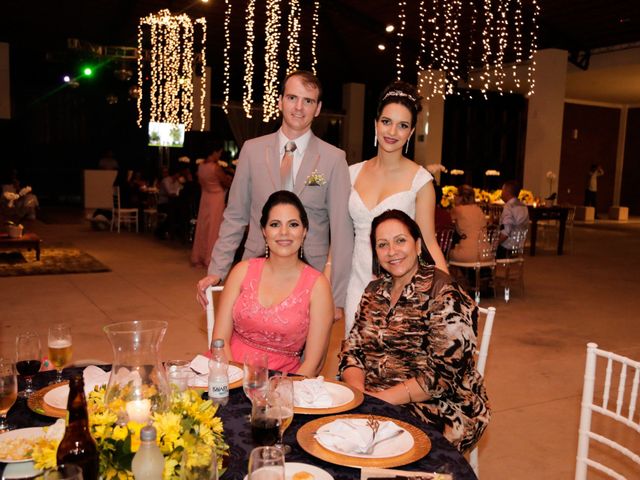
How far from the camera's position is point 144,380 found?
1264 mm

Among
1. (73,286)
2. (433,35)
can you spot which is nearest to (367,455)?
(73,286)

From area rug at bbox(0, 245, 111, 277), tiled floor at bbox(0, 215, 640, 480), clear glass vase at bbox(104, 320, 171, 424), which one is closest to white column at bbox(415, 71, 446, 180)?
tiled floor at bbox(0, 215, 640, 480)

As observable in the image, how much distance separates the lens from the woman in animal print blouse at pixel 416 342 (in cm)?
212

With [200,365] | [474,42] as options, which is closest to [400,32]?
[474,42]

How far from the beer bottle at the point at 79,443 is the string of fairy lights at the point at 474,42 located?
11.2 metres

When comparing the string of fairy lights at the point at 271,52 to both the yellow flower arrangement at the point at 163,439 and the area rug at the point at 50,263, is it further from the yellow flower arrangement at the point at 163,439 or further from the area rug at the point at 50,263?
the yellow flower arrangement at the point at 163,439

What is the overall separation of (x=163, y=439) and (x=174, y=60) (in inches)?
558

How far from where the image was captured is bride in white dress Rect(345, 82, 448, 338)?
8.96 feet

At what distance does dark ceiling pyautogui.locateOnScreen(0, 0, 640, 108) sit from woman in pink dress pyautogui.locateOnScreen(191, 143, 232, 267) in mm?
5611

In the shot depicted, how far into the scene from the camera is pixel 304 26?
48.9 feet

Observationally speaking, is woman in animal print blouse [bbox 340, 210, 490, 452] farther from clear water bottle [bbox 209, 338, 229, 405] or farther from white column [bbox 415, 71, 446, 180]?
white column [bbox 415, 71, 446, 180]

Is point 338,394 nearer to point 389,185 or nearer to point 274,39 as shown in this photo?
point 389,185

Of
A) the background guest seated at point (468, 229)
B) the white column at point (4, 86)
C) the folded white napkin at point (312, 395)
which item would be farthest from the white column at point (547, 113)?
the folded white napkin at point (312, 395)

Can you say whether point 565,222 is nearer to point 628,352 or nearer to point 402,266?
point 628,352
